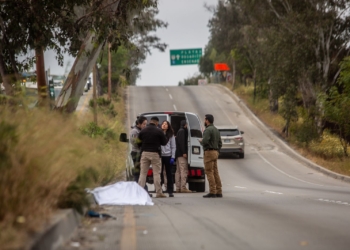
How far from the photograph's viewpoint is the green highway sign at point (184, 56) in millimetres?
77688

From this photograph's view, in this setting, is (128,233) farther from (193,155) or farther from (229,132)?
(229,132)

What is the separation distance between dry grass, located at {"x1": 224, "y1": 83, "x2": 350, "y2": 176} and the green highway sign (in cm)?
1976

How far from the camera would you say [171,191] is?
1825cm

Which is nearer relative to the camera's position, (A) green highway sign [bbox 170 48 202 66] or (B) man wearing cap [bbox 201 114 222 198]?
(B) man wearing cap [bbox 201 114 222 198]

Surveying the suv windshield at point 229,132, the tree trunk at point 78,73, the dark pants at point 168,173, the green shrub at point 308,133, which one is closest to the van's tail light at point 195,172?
the dark pants at point 168,173

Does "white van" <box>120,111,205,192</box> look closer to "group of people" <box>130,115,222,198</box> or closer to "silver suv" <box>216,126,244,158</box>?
"group of people" <box>130,115,222,198</box>

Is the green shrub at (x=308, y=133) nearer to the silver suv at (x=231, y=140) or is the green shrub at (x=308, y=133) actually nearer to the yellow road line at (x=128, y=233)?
the silver suv at (x=231, y=140)

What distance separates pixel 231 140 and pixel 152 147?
22.0 m

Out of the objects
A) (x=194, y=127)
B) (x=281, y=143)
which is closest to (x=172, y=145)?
(x=194, y=127)

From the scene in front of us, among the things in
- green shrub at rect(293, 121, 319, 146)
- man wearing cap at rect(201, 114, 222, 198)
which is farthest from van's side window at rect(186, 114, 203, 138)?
green shrub at rect(293, 121, 319, 146)

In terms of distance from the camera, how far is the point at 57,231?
810 cm

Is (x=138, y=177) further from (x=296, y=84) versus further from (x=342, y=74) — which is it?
(x=296, y=84)

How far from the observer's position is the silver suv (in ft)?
127

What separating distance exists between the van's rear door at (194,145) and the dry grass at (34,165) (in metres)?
9.46
